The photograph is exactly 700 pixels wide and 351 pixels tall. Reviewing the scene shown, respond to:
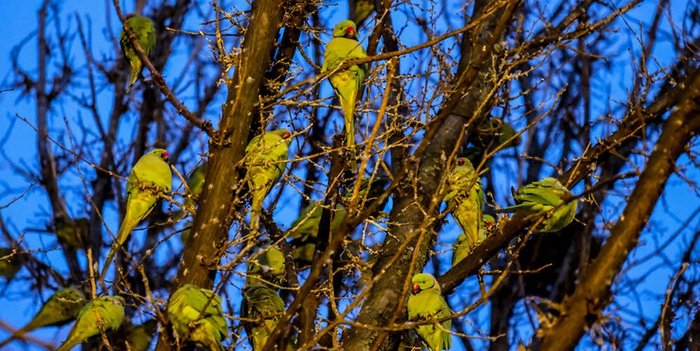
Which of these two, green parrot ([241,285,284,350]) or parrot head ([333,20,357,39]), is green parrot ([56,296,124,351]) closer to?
green parrot ([241,285,284,350])

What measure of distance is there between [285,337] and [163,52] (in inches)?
340

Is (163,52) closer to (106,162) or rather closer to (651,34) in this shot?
(106,162)

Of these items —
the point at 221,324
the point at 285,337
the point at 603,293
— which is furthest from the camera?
the point at 221,324

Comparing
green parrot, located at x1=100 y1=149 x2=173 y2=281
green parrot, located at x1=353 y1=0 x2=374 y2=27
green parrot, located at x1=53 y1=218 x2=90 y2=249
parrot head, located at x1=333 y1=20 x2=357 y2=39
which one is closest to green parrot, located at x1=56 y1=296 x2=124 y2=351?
green parrot, located at x1=100 y1=149 x2=173 y2=281

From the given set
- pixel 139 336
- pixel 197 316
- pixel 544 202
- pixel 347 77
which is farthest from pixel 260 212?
pixel 139 336

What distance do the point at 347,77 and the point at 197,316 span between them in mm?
1847

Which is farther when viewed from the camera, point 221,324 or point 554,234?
point 554,234

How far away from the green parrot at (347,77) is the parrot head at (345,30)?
50 mm

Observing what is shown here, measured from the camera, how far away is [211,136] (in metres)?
4.19

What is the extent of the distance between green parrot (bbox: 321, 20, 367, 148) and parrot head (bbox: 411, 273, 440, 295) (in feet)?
2.81

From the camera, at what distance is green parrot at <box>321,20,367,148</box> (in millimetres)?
5078

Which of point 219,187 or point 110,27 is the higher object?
point 110,27

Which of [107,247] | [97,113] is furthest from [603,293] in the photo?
[97,113]

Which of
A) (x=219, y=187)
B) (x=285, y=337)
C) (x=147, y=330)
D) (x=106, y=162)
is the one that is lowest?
(x=285, y=337)
